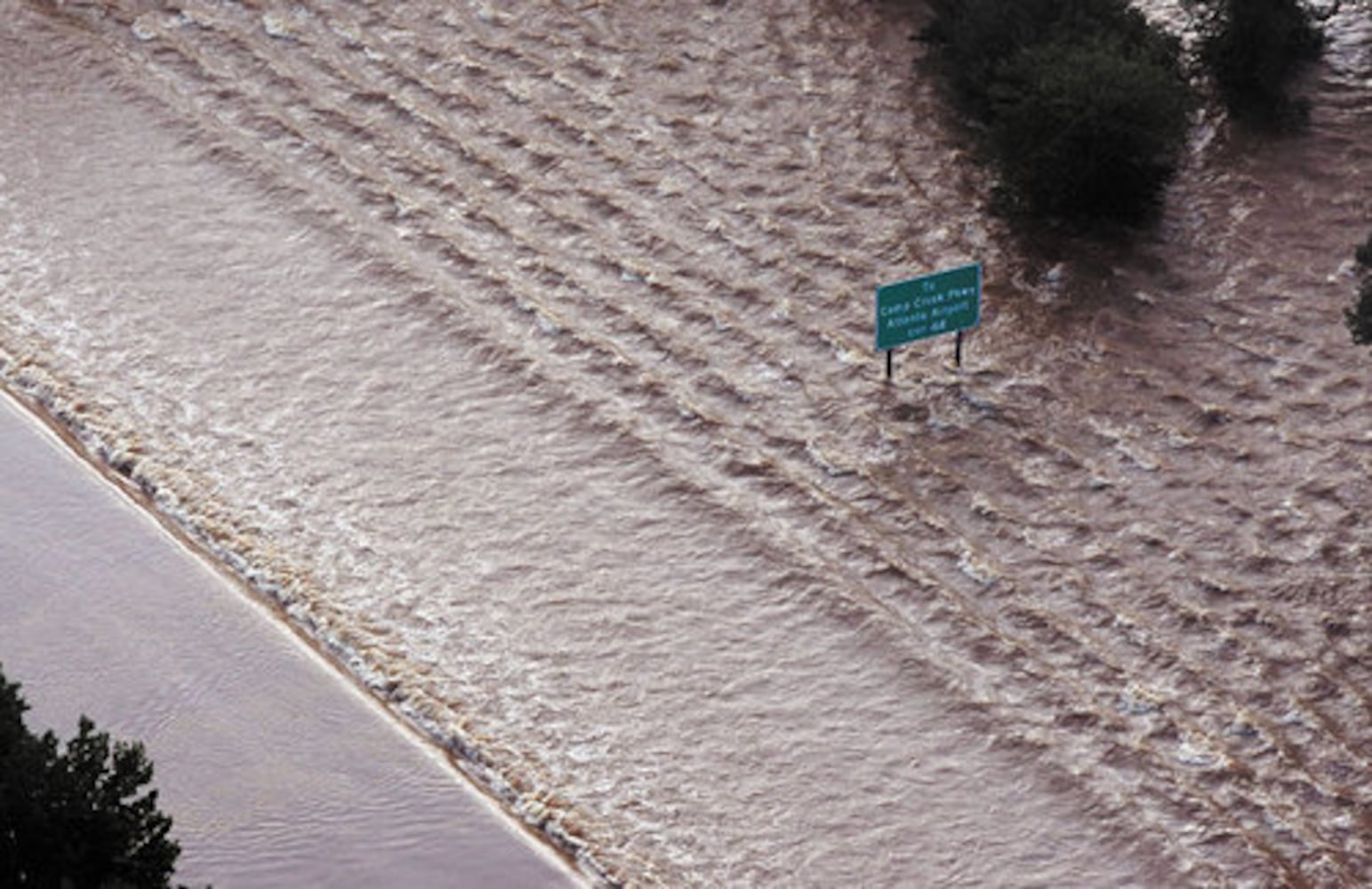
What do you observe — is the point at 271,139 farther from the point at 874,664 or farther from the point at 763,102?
the point at 874,664

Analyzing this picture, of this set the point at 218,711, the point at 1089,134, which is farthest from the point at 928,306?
the point at 218,711

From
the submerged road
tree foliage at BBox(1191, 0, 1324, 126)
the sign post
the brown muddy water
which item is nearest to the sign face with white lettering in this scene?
the sign post

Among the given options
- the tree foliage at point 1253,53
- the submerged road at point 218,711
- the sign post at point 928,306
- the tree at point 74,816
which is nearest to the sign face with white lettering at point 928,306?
the sign post at point 928,306

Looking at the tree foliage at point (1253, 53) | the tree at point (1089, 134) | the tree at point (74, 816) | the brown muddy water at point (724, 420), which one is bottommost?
the tree at point (74, 816)

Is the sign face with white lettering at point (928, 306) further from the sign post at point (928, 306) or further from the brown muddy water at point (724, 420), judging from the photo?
the brown muddy water at point (724, 420)

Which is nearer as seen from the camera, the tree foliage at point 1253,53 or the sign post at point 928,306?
the sign post at point 928,306

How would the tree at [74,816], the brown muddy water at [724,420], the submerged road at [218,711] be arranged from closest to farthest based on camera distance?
the tree at [74,816] < the submerged road at [218,711] < the brown muddy water at [724,420]

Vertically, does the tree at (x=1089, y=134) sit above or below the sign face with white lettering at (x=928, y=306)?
above
